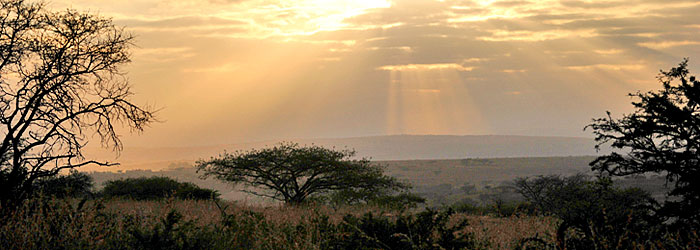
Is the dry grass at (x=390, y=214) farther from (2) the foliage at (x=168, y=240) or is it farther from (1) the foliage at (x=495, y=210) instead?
(1) the foliage at (x=495, y=210)

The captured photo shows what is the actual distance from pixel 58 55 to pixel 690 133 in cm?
1874

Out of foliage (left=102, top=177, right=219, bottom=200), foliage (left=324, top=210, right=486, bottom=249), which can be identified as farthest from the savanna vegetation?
foliage (left=102, top=177, right=219, bottom=200)

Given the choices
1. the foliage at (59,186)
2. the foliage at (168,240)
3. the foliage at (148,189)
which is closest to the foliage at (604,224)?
the foliage at (168,240)

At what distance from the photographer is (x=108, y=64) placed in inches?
815

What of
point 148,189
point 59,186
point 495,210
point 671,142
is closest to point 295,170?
point 148,189

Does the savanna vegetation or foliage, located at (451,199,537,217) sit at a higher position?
the savanna vegetation

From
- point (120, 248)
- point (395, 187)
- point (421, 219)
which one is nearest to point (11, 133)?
point (120, 248)

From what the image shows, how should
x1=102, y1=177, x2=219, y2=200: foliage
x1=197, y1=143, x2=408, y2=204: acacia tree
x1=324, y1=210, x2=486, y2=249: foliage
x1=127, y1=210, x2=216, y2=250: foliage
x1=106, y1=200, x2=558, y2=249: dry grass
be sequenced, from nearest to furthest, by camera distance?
x1=324, y1=210, x2=486, y2=249: foliage → x1=127, y1=210, x2=216, y2=250: foliage → x1=106, y1=200, x2=558, y2=249: dry grass → x1=102, y1=177, x2=219, y2=200: foliage → x1=197, y1=143, x2=408, y2=204: acacia tree

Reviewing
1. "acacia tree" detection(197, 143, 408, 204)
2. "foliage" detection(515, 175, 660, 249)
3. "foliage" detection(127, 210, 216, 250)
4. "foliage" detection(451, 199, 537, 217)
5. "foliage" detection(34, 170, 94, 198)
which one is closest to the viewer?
"foliage" detection(515, 175, 660, 249)

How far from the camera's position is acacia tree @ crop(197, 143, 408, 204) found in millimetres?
36500

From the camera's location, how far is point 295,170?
3662 cm

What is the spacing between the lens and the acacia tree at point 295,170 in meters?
36.5

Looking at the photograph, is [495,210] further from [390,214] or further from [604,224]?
[604,224]

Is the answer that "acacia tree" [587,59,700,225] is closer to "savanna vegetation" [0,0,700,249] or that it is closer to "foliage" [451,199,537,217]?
"savanna vegetation" [0,0,700,249]
